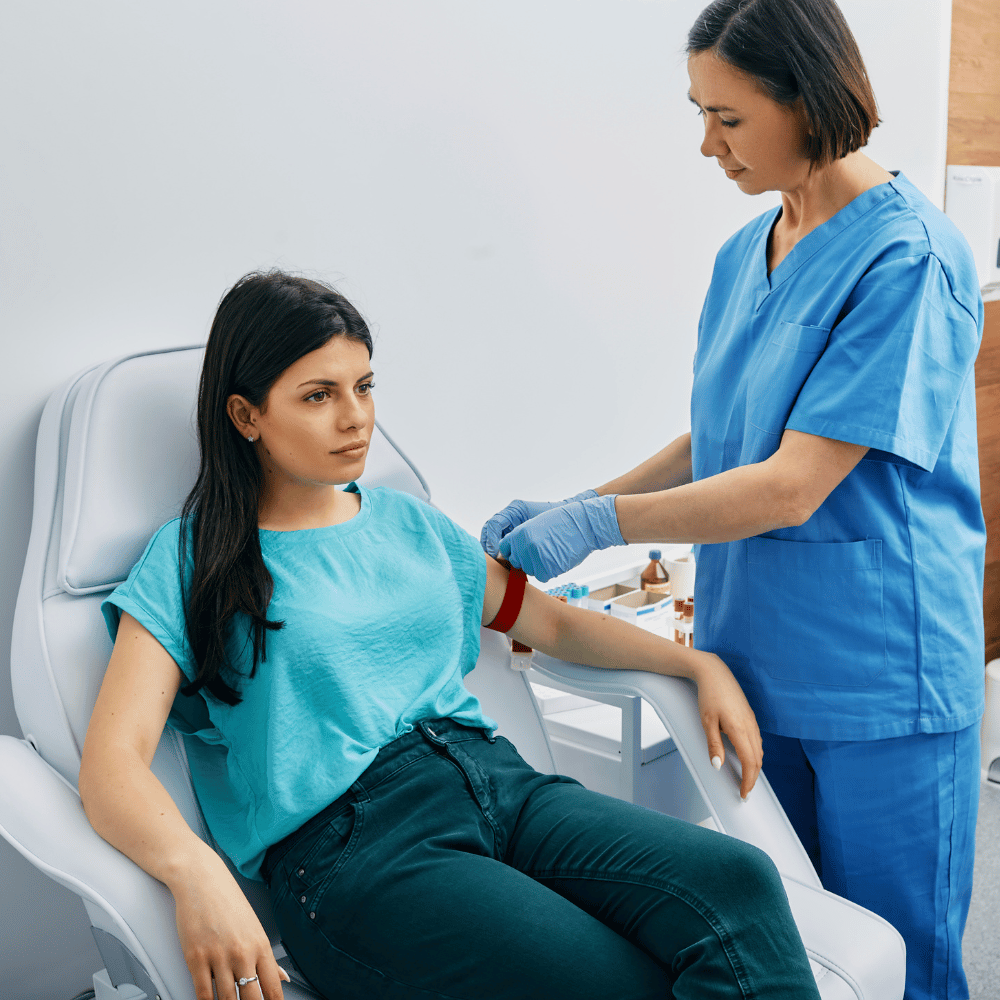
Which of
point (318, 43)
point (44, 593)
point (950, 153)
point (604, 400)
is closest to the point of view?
point (44, 593)

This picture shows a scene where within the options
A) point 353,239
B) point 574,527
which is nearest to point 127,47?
point 353,239

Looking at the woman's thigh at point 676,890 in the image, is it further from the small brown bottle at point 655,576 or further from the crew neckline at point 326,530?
the small brown bottle at point 655,576

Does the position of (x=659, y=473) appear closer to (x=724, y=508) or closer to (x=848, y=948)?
(x=724, y=508)

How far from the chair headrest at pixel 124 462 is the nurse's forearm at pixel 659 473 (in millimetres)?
696

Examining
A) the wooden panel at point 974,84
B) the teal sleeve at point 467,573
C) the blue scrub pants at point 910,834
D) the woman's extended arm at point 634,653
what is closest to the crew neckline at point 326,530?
the teal sleeve at point 467,573

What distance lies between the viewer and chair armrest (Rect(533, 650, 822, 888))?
1263 millimetres

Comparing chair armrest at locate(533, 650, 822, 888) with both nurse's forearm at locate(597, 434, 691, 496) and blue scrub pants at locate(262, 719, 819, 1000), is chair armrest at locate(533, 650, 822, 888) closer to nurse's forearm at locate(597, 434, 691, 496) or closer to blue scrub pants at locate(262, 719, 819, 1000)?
blue scrub pants at locate(262, 719, 819, 1000)

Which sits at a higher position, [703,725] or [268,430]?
[268,430]

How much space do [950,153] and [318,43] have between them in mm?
2086

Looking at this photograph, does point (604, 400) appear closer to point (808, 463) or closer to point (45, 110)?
point (808, 463)

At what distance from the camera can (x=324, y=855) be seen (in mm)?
1083

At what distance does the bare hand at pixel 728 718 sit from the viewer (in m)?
1.28

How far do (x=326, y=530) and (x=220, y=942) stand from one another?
52cm

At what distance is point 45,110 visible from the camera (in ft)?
4.22
